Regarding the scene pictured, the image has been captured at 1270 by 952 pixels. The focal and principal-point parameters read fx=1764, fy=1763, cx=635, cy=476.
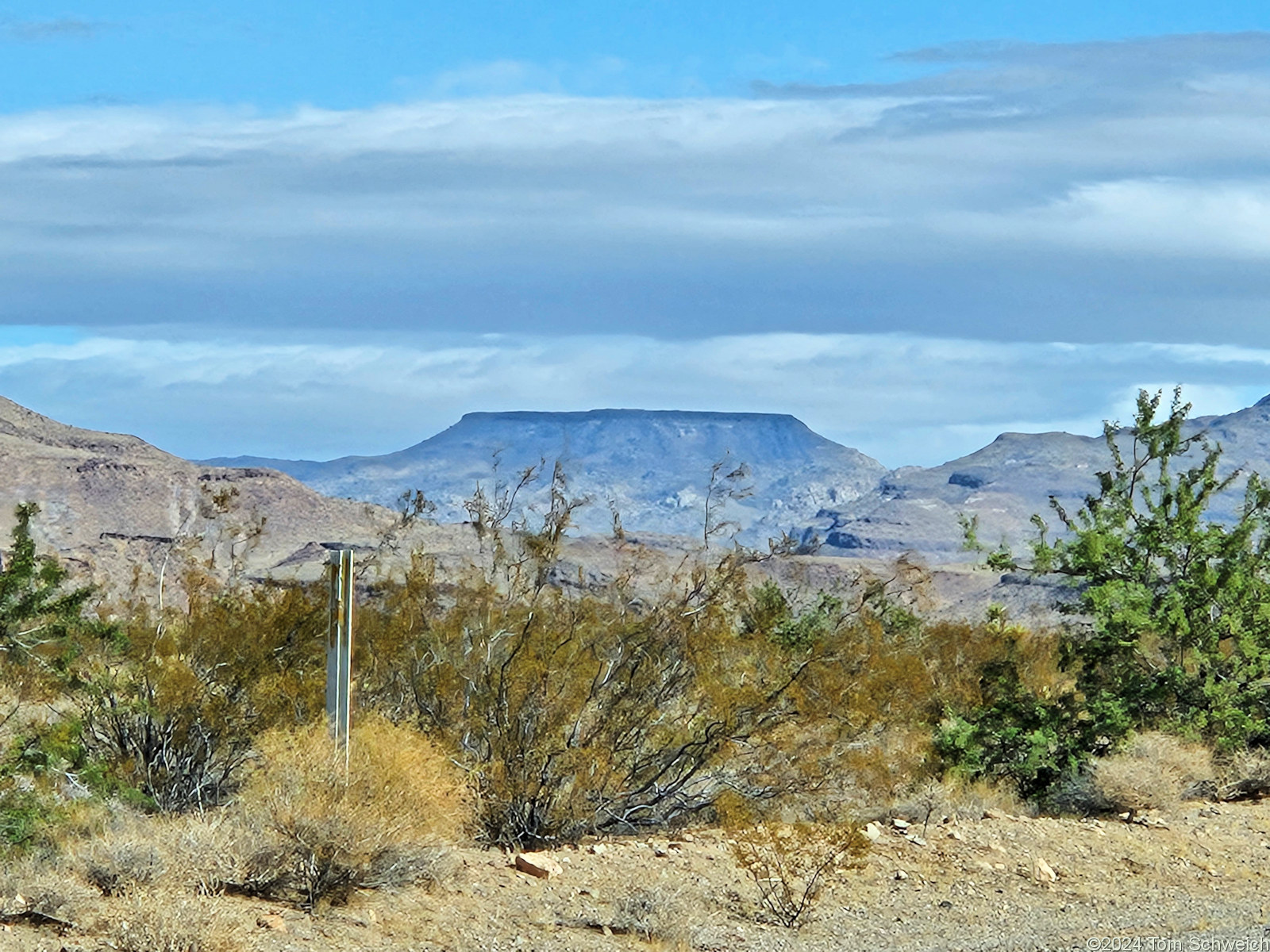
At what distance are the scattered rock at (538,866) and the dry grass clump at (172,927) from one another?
332 centimetres

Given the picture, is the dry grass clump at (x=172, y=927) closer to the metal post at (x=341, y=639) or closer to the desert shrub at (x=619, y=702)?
the metal post at (x=341, y=639)

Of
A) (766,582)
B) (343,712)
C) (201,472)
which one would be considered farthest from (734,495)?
(201,472)

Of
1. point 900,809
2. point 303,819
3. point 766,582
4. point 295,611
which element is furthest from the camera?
point 766,582

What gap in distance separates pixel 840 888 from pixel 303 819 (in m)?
4.44

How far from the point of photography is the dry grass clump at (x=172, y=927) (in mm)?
10867

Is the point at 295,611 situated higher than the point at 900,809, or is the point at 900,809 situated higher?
the point at 295,611

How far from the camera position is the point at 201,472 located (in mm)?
142250

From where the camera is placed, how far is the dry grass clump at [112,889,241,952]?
1087cm

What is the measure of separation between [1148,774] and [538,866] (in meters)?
7.17

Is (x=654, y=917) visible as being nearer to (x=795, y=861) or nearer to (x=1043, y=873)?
(x=795, y=861)

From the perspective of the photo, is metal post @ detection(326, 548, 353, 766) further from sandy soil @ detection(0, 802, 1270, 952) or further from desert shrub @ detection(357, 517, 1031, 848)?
desert shrub @ detection(357, 517, 1031, 848)

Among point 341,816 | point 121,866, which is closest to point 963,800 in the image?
point 341,816

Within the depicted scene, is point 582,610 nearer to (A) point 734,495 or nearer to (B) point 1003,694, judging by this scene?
(A) point 734,495

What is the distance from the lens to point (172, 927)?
10.9 metres
